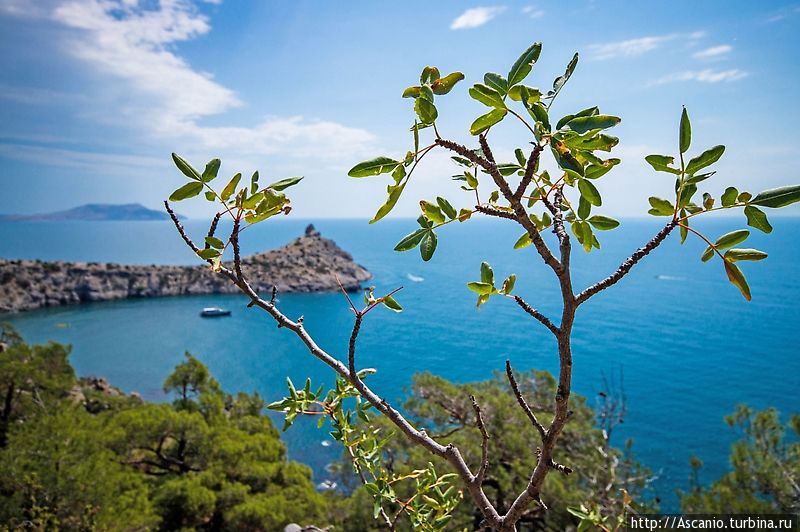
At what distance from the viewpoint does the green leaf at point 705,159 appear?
0.69 meters

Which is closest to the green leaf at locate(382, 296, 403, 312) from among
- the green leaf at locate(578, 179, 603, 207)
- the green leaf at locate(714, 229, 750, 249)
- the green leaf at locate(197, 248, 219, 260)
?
the green leaf at locate(197, 248, 219, 260)

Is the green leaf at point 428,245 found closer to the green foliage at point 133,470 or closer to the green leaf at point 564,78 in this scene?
the green leaf at point 564,78

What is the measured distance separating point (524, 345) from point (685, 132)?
32.0m

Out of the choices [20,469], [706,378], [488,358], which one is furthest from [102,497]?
[706,378]

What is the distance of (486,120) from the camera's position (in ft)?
2.23

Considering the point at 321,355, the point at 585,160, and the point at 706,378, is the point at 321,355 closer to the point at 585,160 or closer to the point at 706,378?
the point at 585,160

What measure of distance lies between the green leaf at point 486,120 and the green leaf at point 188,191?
19.7 inches

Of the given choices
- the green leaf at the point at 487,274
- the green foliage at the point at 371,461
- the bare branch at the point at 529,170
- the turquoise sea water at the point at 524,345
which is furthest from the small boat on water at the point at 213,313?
the bare branch at the point at 529,170

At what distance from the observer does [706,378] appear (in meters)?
27.1

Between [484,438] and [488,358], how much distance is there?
29552mm

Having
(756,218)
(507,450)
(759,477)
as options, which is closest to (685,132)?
(756,218)

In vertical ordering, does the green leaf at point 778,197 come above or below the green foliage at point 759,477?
above

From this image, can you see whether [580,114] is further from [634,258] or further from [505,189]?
[634,258]

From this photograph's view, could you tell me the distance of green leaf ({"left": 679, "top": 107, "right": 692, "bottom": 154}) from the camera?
2.10 feet
